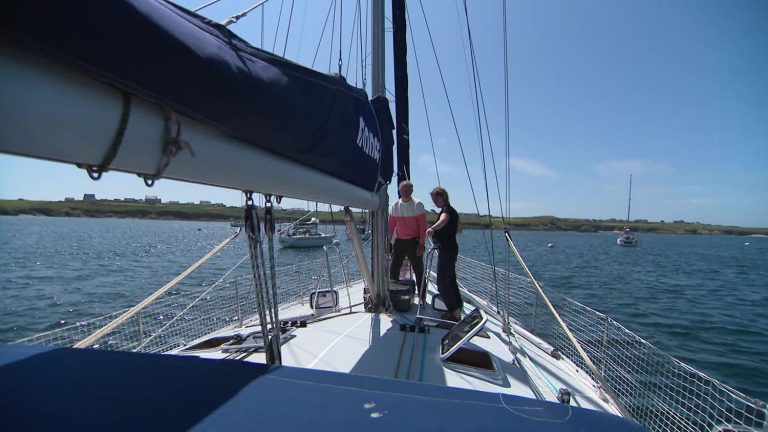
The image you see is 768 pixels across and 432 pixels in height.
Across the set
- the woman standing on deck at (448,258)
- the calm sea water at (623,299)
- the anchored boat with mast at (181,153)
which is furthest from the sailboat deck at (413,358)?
the calm sea water at (623,299)

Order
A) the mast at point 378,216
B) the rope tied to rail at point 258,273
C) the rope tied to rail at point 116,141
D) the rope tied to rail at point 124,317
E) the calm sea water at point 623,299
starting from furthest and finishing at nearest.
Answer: the calm sea water at point 623,299, the mast at point 378,216, the rope tied to rail at point 124,317, the rope tied to rail at point 258,273, the rope tied to rail at point 116,141

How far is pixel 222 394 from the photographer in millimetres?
1190

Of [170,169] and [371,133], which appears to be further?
[371,133]

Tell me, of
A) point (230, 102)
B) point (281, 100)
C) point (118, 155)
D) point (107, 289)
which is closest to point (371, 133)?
point (281, 100)

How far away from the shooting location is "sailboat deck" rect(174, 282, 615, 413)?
2.78 meters

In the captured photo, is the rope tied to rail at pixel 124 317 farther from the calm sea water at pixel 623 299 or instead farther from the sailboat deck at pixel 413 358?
the calm sea water at pixel 623 299

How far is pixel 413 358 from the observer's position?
3.09m

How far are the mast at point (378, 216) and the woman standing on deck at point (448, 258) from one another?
529 millimetres

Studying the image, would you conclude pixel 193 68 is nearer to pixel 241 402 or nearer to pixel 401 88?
pixel 241 402

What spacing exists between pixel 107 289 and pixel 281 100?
14343 mm

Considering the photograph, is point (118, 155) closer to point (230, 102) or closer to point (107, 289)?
point (230, 102)

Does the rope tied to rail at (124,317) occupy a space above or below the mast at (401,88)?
below

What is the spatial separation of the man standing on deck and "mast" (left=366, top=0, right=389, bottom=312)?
0.62m

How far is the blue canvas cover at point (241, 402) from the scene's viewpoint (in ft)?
3.42
